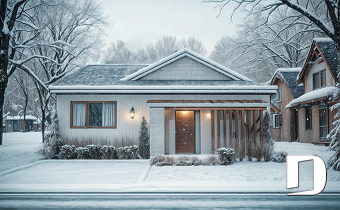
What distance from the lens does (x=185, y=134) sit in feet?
48.2

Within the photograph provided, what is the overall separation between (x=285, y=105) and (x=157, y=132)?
1529cm

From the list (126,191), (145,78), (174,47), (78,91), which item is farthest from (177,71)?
→ (174,47)

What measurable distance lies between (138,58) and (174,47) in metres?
5.56

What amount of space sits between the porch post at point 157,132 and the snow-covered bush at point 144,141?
25 centimetres

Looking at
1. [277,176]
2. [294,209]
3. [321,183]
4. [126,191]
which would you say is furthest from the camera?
[277,176]

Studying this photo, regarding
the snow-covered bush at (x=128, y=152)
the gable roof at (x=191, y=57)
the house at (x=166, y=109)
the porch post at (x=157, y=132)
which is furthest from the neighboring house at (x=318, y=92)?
the snow-covered bush at (x=128, y=152)

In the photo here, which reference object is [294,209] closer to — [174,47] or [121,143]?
[121,143]

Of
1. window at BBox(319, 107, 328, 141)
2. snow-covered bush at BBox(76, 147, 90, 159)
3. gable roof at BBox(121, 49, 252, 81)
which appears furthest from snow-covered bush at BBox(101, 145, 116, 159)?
window at BBox(319, 107, 328, 141)

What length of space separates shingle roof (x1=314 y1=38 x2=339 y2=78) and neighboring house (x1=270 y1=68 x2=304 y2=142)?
5.40 metres

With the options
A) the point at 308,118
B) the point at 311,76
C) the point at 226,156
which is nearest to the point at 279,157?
the point at 226,156

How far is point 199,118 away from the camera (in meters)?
14.7

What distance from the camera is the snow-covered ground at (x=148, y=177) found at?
7785mm

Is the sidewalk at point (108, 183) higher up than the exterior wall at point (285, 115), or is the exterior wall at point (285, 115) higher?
the exterior wall at point (285, 115)

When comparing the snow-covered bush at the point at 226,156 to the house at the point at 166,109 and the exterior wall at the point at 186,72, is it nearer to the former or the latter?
the house at the point at 166,109
